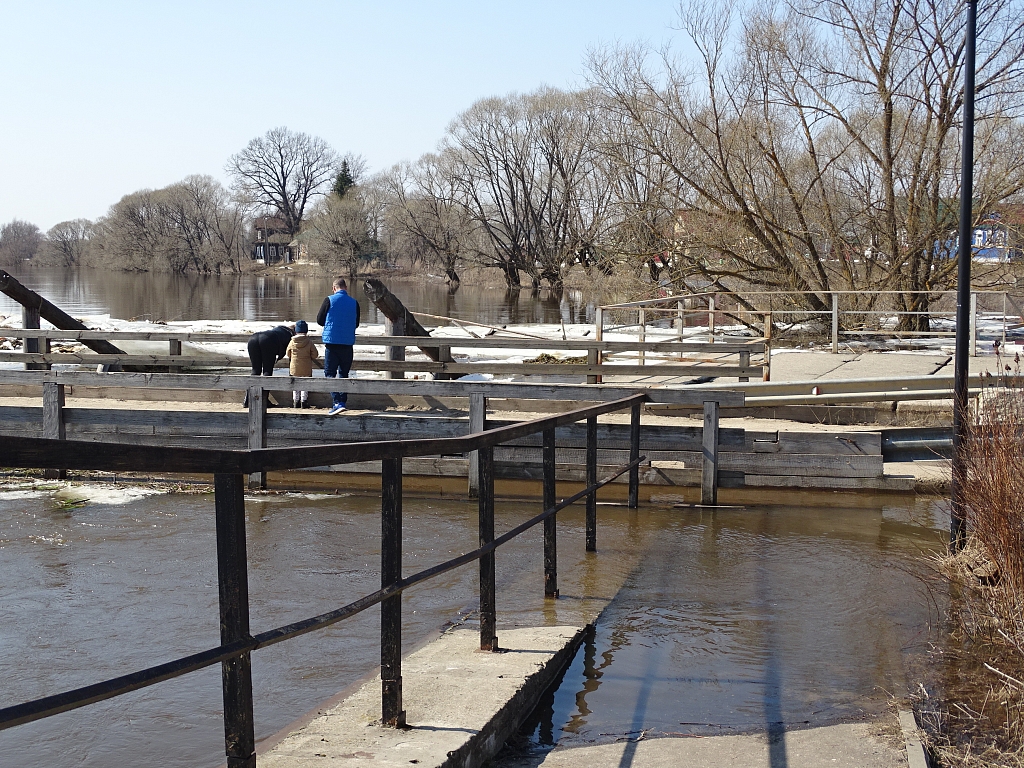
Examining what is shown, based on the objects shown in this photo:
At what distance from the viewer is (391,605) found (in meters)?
3.67

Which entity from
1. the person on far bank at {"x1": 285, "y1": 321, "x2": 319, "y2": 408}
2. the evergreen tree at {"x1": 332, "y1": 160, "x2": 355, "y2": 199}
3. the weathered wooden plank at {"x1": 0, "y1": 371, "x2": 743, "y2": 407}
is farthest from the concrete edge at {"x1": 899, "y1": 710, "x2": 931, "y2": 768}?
the evergreen tree at {"x1": 332, "y1": 160, "x2": 355, "y2": 199}

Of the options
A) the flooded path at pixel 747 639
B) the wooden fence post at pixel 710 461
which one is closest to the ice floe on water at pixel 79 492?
the flooded path at pixel 747 639

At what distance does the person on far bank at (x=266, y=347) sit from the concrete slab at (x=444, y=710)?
8468 mm

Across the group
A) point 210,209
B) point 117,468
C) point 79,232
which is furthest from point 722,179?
point 79,232

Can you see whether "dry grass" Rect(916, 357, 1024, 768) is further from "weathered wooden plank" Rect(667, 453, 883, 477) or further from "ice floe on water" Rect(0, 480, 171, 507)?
"ice floe on water" Rect(0, 480, 171, 507)

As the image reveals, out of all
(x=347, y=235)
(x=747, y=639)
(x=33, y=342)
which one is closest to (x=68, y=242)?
(x=347, y=235)

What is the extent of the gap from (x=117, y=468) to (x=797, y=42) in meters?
24.4

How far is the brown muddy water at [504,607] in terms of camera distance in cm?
446

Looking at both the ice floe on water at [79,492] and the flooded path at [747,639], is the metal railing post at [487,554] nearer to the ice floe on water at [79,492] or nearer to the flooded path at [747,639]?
the flooded path at [747,639]

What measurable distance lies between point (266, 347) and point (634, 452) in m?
6.21

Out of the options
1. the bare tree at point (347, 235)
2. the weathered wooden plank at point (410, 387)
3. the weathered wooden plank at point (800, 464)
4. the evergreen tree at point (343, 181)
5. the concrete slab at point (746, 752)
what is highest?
the evergreen tree at point (343, 181)

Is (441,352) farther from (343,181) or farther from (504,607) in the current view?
(343,181)

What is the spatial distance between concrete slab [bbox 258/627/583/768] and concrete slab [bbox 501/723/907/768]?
0.26 metres

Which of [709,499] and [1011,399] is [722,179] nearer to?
[709,499]
